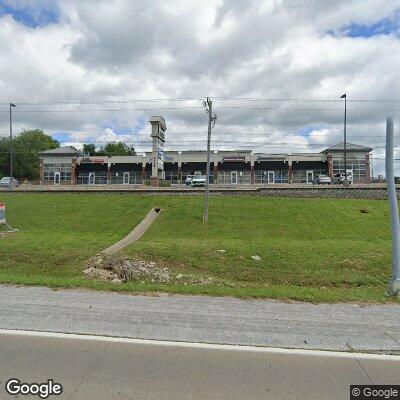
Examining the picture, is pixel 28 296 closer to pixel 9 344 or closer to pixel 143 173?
pixel 9 344

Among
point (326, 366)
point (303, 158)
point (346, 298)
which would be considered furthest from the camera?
point (303, 158)

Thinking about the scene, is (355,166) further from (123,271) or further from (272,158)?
(123,271)

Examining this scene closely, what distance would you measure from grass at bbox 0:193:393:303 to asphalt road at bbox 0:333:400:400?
342 centimetres

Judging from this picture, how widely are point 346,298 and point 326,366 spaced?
3982 millimetres

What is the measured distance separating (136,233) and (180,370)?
17.1 meters

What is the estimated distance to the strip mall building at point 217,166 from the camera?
60.9 m

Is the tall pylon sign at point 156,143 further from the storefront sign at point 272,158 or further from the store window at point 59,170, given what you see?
the store window at point 59,170

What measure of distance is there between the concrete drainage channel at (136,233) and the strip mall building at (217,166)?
34.0 m

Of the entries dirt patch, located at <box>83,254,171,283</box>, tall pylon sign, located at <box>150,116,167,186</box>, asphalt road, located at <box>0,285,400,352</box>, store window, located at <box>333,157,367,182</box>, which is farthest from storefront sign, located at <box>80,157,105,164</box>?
asphalt road, located at <box>0,285,400,352</box>

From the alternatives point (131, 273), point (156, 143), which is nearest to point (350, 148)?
point (156, 143)

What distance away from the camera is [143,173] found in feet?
208

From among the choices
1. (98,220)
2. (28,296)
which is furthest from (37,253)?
(98,220)

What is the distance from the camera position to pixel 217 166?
62.8m

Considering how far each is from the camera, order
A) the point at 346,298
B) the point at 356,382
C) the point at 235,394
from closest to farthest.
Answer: the point at 235,394, the point at 356,382, the point at 346,298
